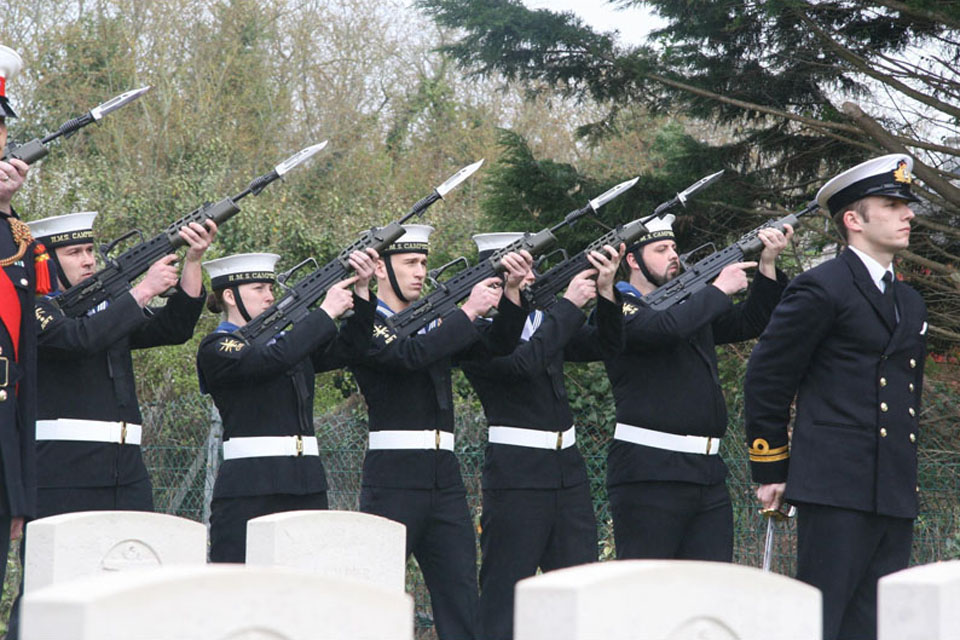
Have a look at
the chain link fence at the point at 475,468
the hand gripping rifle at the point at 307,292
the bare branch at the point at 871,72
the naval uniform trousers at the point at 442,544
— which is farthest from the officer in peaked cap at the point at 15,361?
the bare branch at the point at 871,72

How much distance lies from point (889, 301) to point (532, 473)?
2.01 meters

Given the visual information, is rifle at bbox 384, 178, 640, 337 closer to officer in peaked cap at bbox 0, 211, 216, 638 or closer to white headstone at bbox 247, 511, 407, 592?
officer in peaked cap at bbox 0, 211, 216, 638

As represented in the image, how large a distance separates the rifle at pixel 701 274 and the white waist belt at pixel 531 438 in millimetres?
750

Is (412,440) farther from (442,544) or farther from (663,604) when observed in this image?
(663,604)

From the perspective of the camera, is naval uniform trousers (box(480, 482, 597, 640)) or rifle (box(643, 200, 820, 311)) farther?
rifle (box(643, 200, 820, 311))

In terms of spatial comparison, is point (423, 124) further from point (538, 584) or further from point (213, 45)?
point (538, 584)

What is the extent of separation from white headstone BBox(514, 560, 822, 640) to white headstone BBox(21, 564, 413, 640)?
9.9 inches

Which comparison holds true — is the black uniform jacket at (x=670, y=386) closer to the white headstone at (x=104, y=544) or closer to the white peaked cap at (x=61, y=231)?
the white peaked cap at (x=61, y=231)

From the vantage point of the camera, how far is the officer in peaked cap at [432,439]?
609 centimetres

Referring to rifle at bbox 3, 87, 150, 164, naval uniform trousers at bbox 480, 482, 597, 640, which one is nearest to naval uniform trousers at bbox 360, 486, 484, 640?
naval uniform trousers at bbox 480, 482, 597, 640

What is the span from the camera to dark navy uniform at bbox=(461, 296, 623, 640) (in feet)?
20.2

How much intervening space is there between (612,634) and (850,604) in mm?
2705

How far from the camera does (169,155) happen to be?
17.2m

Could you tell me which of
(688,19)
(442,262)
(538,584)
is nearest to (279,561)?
(538,584)
